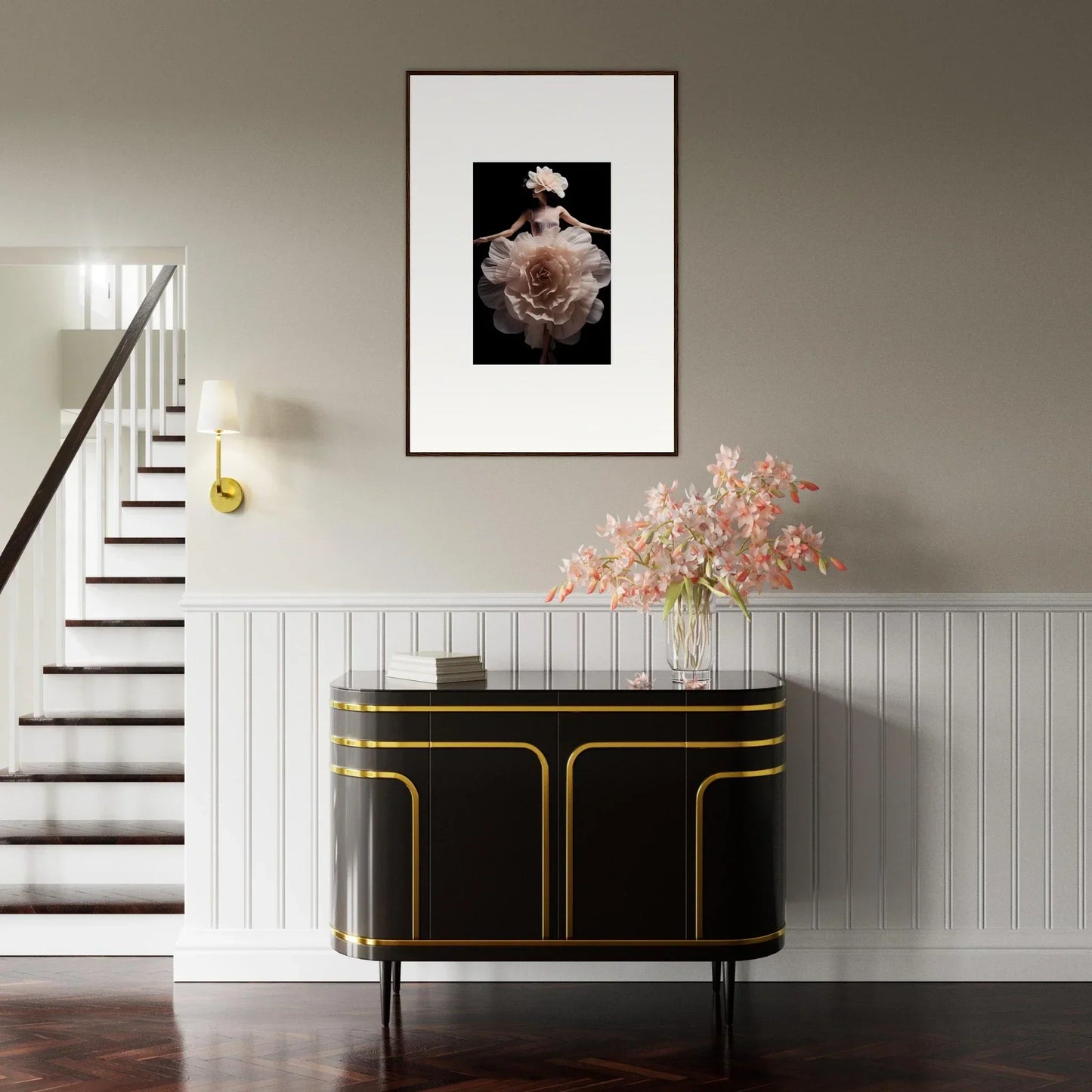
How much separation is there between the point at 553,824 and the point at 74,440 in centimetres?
272

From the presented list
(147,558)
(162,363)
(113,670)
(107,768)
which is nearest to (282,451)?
(113,670)

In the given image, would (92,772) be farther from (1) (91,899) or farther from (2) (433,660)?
(2) (433,660)

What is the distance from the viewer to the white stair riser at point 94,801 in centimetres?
383

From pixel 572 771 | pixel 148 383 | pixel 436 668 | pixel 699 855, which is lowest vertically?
pixel 699 855

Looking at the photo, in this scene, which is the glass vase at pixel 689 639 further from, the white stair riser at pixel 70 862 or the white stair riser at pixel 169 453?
the white stair riser at pixel 169 453

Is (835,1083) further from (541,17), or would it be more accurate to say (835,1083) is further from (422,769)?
(541,17)

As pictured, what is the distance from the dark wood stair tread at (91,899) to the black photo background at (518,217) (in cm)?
197

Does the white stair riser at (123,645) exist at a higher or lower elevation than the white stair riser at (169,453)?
lower

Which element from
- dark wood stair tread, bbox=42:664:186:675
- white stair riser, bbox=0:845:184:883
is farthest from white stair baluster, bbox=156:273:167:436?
white stair riser, bbox=0:845:184:883

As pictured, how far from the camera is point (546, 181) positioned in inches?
138

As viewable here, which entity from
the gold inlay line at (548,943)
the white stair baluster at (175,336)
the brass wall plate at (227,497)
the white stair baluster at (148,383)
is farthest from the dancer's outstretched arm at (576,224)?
the white stair baluster at (175,336)

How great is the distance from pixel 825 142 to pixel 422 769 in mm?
2258

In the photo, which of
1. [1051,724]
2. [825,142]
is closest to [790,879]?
[1051,724]

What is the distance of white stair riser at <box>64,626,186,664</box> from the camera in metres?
4.39
